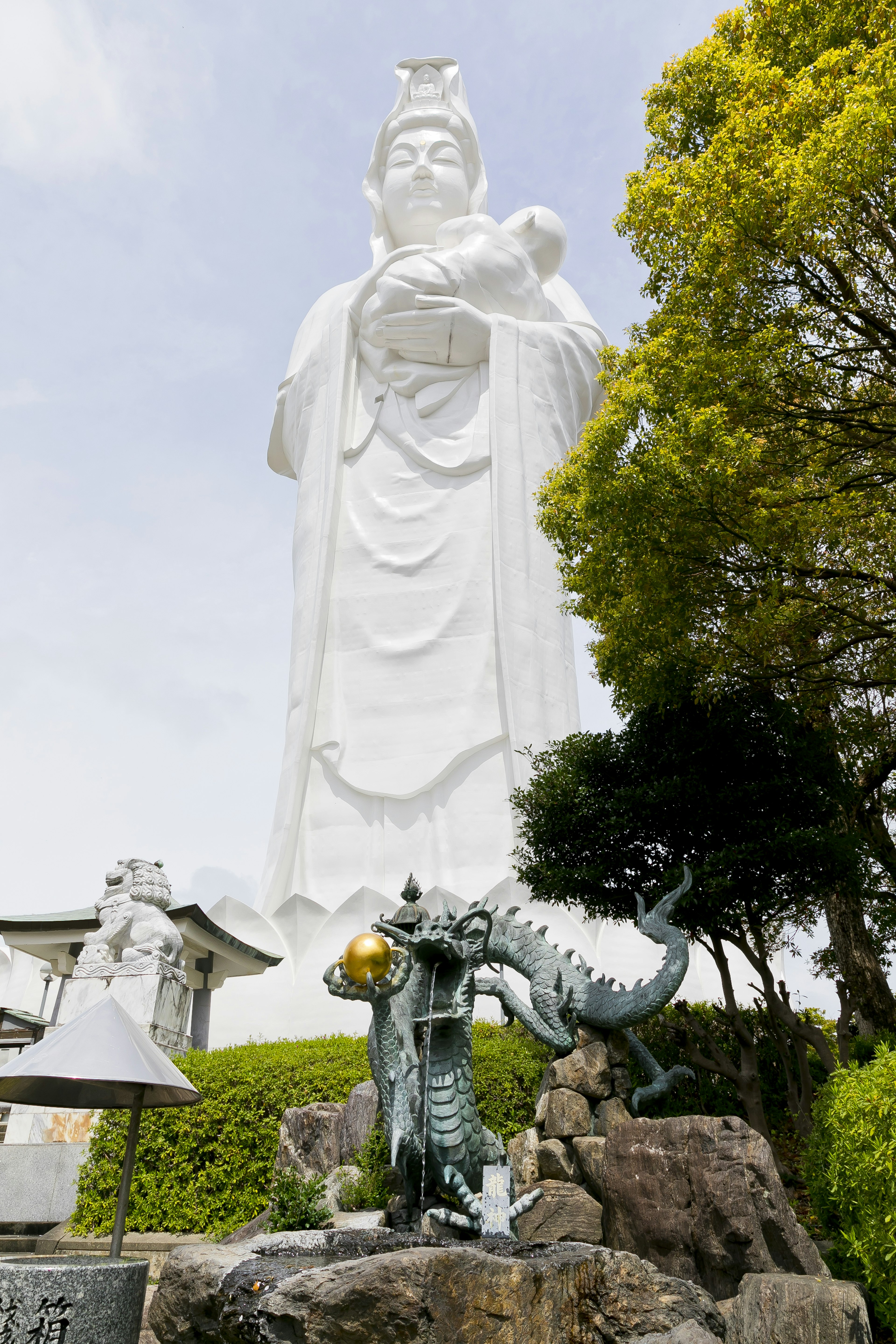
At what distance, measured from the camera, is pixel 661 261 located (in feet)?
22.6

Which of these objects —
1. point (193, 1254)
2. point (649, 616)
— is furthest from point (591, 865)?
point (193, 1254)

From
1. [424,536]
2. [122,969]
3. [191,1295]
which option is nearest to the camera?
[191,1295]

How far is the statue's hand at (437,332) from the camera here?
1576 centimetres

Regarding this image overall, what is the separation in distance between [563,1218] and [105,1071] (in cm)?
270

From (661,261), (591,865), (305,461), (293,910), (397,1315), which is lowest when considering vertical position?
(397,1315)

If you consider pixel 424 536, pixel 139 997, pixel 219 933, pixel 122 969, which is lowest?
pixel 139 997

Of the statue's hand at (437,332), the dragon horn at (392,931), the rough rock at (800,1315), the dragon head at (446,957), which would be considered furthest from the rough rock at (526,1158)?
the statue's hand at (437,332)

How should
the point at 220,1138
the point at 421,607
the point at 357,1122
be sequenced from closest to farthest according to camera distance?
1. the point at 357,1122
2. the point at 220,1138
3. the point at 421,607

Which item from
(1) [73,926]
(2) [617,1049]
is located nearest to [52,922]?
(1) [73,926]

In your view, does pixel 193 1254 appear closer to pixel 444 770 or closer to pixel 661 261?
pixel 661 261

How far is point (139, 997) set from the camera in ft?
28.5

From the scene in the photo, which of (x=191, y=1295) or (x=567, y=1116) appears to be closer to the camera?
(x=191, y=1295)

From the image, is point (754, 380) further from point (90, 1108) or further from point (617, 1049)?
point (90, 1108)

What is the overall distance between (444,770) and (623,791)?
5.85m
